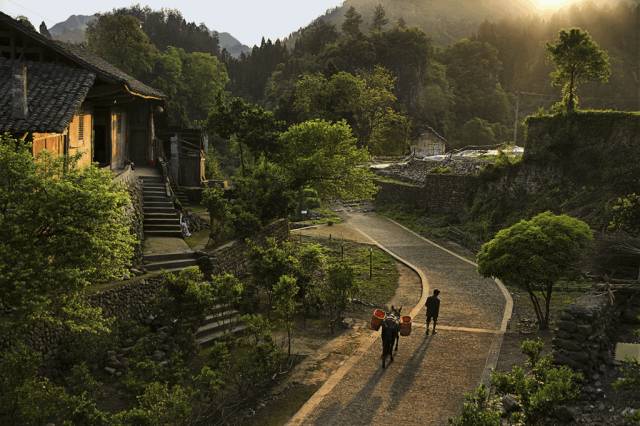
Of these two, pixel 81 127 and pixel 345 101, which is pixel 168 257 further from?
pixel 345 101

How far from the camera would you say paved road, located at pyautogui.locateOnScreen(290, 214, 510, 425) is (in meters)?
11.4

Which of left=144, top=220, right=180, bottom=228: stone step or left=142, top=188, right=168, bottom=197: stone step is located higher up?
left=142, top=188, right=168, bottom=197: stone step

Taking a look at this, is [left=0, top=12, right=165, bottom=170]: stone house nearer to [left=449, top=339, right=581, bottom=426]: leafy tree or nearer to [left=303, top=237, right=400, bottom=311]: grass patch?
[left=449, top=339, right=581, bottom=426]: leafy tree

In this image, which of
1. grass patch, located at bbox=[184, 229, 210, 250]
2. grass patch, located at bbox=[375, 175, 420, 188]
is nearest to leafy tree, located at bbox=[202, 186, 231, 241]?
grass patch, located at bbox=[184, 229, 210, 250]

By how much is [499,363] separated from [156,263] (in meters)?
10.3

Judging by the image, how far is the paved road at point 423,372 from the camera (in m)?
11.4

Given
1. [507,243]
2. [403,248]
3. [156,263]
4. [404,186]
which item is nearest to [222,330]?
[156,263]

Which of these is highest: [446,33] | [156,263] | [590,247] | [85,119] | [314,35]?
[446,33]

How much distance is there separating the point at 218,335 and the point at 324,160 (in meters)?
13.4

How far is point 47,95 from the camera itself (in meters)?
16.1

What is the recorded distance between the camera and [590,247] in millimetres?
16734

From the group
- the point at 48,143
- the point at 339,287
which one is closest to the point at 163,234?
the point at 48,143

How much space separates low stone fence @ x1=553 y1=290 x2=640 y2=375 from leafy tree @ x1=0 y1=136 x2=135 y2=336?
918cm

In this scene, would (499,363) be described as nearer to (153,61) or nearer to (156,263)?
(156,263)
